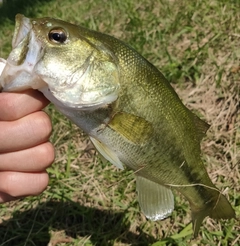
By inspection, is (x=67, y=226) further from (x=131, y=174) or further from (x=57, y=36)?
(x=57, y=36)

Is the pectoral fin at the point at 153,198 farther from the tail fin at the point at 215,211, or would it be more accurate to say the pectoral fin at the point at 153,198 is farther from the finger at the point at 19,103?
the finger at the point at 19,103

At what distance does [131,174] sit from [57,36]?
4.87 ft

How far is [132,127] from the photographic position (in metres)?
1.70

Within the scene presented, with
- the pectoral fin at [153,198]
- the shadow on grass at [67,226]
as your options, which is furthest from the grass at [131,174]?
the pectoral fin at [153,198]

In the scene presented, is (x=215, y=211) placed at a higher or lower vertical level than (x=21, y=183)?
lower

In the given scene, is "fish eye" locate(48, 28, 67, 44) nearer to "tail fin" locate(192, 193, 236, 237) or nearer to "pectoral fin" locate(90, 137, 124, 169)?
"pectoral fin" locate(90, 137, 124, 169)

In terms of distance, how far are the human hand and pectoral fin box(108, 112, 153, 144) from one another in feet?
0.80

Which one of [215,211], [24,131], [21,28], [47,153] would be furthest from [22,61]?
[215,211]

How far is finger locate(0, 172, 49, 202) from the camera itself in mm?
1722

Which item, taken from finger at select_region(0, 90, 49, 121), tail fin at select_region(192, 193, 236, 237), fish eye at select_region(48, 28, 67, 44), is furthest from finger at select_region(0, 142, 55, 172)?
tail fin at select_region(192, 193, 236, 237)

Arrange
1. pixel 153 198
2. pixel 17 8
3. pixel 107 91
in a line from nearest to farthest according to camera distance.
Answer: pixel 107 91
pixel 153 198
pixel 17 8

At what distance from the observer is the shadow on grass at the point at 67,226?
9.04 feet

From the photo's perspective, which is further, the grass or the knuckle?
the grass

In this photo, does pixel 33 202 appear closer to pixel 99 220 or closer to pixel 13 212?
pixel 13 212
